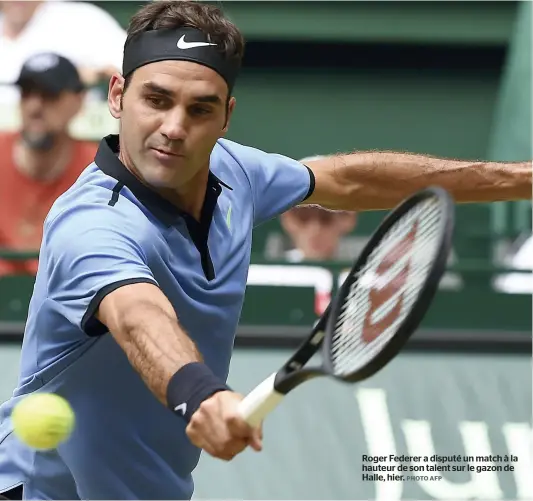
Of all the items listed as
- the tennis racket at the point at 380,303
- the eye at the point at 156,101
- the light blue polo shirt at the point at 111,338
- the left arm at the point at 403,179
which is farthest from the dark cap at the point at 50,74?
the tennis racket at the point at 380,303

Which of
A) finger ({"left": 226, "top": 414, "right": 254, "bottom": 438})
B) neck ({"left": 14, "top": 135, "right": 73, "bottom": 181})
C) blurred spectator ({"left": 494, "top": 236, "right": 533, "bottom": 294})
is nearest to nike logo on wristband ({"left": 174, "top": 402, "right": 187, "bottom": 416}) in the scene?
finger ({"left": 226, "top": 414, "right": 254, "bottom": 438})

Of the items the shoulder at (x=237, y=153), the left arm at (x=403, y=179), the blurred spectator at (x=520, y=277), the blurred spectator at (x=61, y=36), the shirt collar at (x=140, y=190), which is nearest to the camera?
the shirt collar at (x=140, y=190)

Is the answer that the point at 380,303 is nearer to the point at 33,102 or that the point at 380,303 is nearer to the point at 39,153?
the point at 39,153

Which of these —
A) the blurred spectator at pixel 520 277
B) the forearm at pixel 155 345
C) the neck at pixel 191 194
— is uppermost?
the neck at pixel 191 194

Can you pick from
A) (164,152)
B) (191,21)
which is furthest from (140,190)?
(191,21)

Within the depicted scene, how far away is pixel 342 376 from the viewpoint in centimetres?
251

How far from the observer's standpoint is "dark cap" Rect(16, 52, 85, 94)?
6.82 m

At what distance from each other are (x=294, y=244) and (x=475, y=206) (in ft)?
6.45

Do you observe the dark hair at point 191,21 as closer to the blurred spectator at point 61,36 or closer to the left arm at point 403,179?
the left arm at point 403,179

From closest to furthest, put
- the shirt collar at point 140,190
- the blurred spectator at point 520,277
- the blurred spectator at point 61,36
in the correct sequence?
the shirt collar at point 140,190 < the blurred spectator at point 520,277 < the blurred spectator at point 61,36

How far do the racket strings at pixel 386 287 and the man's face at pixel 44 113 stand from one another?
167 inches

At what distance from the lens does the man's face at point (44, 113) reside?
685 cm

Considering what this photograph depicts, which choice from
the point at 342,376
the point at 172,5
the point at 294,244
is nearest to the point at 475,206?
the point at 294,244

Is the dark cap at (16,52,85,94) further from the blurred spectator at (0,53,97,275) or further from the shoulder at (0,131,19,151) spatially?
the shoulder at (0,131,19,151)
